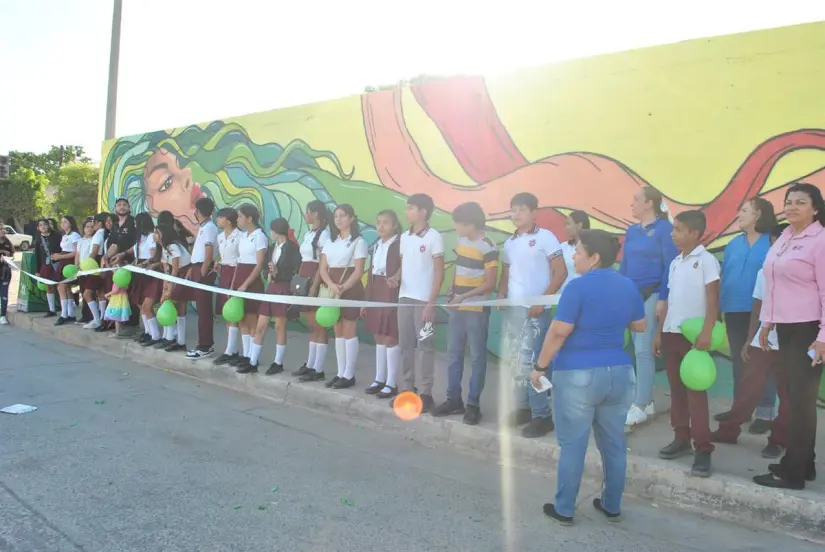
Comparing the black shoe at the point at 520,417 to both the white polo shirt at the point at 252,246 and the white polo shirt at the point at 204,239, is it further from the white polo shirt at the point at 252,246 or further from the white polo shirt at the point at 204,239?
the white polo shirt at the point at 204,239

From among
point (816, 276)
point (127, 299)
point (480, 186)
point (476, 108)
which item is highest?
point (476, 108)

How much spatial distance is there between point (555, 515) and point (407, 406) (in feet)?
6.78

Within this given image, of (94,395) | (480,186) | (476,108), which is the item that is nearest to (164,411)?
(94,395)

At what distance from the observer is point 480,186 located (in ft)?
24.3

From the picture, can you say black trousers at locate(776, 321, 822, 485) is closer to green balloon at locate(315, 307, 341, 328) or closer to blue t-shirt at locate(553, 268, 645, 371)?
blue t-shirt at locate(553, 268, 645, 371)

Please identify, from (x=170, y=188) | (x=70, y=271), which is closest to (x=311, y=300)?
(x=70, y=271)

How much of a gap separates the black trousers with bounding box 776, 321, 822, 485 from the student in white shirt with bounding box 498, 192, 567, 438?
5.37 ft

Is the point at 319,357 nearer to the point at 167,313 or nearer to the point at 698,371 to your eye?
the point at 167,313

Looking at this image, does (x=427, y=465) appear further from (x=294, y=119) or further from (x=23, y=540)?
(x=294, y=119)

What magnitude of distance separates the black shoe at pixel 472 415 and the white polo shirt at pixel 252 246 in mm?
3058

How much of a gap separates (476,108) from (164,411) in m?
4.76

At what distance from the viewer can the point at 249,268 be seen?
695 cm

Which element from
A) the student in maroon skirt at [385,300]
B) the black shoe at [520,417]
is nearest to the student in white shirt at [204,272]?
the student in maroon skirt at [385,300]

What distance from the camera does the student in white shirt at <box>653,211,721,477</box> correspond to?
13.2 ft
